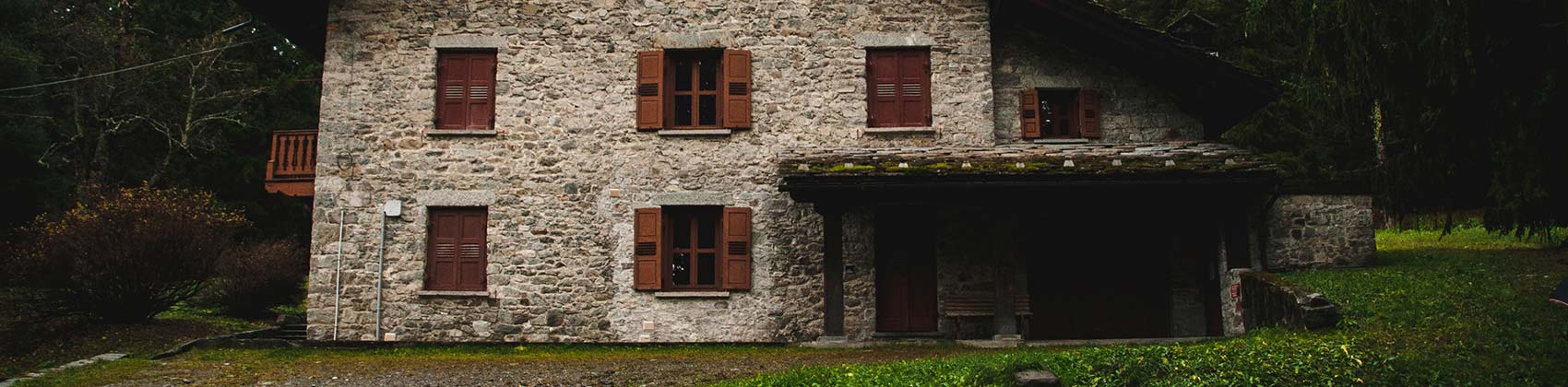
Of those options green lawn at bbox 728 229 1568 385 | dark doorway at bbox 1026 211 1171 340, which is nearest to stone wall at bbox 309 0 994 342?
dark doorway at bbox 1026 211 1171 340

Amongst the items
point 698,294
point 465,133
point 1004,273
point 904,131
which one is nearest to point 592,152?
point 465,133

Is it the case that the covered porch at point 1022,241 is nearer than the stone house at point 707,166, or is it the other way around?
the covered porch at point 1022,241

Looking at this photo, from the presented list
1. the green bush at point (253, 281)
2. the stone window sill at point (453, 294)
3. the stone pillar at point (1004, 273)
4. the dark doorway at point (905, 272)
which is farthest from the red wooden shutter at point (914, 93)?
the green bush at point (253, 281)

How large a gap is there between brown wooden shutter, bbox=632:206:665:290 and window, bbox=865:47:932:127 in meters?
2.93

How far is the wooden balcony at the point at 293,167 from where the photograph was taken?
40.8ft

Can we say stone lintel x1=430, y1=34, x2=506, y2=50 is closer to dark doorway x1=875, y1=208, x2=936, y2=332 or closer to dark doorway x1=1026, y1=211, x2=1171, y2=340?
dark doorway x1=875, y1=208, x2=936, y2=332

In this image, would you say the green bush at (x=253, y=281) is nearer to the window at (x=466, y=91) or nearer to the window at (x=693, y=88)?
the window at (x=466, y=91)

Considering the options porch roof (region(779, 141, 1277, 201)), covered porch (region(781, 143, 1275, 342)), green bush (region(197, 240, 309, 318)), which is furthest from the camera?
green bush (region(197, 240, 309, 318))

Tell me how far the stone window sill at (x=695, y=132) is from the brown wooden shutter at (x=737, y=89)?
0.08 m

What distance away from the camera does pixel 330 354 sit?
1141cm

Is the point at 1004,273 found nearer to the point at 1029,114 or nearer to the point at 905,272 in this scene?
the point at 905,272

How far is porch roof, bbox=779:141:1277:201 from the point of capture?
10.4 meters

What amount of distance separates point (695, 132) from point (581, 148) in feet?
4.66

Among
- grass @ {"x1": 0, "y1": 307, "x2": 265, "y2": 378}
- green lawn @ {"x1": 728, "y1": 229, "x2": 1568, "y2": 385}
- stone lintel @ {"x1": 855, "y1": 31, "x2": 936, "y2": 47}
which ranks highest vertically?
stone lintel @ {"x1": 855, "y1": 31, "x2": 936, "y2": 47}
